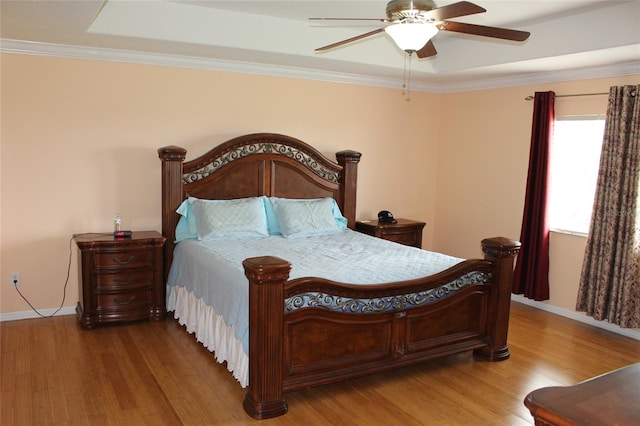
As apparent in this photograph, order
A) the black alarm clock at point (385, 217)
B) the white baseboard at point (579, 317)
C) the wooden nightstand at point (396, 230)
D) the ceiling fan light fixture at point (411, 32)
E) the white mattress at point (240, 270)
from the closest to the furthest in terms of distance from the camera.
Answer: the ceiling fan light fixture at point (411, 32), the white mattress at point (240, 270), the white baseboard at point (579, 317), the wooden nightstand at point (396, 230), the black alarm clock at point (385, 217)

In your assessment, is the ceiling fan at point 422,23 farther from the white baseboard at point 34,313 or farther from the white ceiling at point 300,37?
the white baseboard at point 34,313

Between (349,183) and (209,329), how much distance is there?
2.35 m

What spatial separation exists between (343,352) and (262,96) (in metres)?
2.80

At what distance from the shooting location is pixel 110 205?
4.47 metres

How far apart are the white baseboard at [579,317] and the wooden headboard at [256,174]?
1901mm

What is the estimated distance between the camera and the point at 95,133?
4359 mm

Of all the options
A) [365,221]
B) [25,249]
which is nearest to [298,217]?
[365,221]

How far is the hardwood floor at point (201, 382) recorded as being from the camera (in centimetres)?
286

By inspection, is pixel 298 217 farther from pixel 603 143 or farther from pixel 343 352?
pixel 603 143

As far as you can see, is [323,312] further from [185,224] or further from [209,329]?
[185,224]

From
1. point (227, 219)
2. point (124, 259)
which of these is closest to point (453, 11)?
point (227, 219)

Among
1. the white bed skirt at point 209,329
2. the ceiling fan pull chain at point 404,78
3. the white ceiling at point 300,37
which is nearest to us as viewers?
the white bed skirt at point 209,329

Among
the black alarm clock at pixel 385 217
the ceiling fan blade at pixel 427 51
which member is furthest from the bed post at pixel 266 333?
the black alarm clock at pixel 385 217

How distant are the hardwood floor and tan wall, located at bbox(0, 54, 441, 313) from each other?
2.46ft
